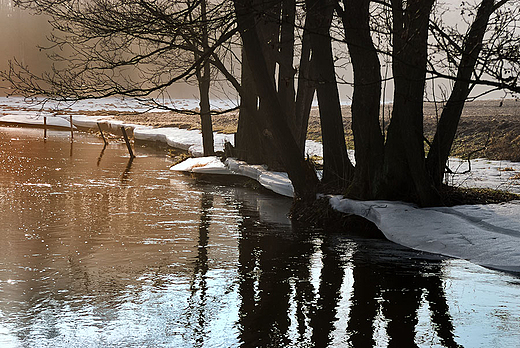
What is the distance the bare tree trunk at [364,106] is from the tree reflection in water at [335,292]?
1.21 m

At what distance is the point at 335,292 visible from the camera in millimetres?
6562

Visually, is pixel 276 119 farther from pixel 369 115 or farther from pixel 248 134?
pixel 248 134

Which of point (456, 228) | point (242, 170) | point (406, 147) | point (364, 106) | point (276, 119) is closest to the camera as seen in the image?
point (456, 228)

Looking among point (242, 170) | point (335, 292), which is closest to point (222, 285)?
point (335, 292)

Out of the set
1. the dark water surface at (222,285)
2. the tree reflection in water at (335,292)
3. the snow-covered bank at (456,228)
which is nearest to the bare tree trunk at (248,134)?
the dark water surface at (222,285)

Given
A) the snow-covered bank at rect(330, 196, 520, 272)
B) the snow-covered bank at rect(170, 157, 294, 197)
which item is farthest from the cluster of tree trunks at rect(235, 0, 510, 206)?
the snow-covered bank at rect(170, 157, 294, 197)

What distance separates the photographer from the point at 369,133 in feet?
32.8

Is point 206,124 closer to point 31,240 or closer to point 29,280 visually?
point 31,240

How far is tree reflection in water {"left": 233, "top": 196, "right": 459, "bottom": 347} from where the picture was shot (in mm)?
5297

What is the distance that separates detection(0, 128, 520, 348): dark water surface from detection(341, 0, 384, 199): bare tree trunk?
3.76ft

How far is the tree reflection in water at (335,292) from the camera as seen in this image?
17.4 feet

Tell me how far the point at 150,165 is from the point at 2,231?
36.2 ft

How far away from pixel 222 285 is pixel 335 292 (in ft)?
4.01

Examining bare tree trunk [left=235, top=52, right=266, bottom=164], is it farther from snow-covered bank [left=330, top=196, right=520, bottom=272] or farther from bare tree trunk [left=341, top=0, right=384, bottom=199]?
snow-covered bank [left=330, top=196, right=520, bottom=272]
